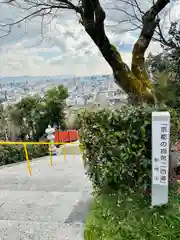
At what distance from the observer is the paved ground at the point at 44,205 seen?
3068mm

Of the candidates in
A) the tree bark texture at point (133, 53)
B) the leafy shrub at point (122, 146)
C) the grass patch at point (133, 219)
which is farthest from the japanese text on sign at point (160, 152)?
the tree bark texture at point (133, 53)

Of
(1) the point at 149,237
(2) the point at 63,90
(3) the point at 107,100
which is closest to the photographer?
(1) the point at 149,237

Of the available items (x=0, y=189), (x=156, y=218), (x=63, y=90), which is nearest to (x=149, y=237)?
(x=156, y=218)

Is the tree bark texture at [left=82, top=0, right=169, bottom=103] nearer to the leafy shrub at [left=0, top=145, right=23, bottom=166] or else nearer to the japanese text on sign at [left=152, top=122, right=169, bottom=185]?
the japanese text on sign at [left=152, top=122, right=169, bottom=185]

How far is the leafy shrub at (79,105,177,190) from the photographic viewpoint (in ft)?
8.96

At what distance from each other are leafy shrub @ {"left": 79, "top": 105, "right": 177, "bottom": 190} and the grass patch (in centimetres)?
19

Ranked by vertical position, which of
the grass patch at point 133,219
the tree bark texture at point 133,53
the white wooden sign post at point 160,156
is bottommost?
the grass patch at point 133,219

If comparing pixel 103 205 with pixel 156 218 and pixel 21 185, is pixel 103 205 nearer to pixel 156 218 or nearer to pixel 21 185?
pixel 156 218

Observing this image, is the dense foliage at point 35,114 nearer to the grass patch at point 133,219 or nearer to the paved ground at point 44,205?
the paved ground at point 44,205

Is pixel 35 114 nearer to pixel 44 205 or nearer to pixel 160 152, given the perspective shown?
Answer: pixel 44 205

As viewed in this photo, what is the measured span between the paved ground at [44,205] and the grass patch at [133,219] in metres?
0.31

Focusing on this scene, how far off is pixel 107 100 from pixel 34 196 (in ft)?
6.39

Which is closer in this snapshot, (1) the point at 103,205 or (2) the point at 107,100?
(1) the point at 103,205

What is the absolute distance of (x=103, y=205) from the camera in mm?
2988
